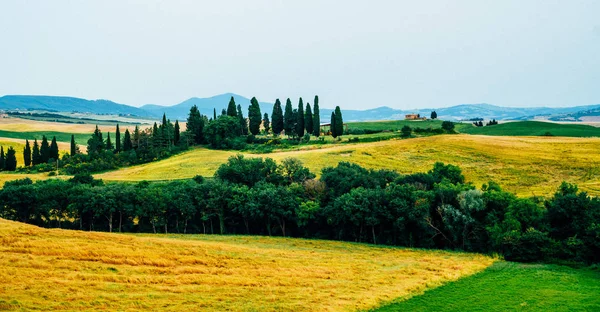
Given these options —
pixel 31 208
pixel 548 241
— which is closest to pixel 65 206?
pixel 31 208

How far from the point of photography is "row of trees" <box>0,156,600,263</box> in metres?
47.1

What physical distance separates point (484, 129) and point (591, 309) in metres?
128

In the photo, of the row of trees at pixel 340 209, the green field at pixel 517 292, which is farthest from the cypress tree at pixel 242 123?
the green field at pixel 517 292

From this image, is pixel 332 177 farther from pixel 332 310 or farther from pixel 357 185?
pixel 332 310

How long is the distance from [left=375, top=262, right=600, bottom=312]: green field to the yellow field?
3485 cm

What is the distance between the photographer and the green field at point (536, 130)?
12606 centimetres

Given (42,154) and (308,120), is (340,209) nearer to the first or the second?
(308,120)

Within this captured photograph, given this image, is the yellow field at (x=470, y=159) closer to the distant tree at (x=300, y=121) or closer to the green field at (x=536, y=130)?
the distant tree at (x=300, y=121)

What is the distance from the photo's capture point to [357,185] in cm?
6600

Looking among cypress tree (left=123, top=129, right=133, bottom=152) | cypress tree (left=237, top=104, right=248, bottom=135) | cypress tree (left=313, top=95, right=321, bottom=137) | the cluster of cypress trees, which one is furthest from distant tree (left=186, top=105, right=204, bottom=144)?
the cluster of cypress trees

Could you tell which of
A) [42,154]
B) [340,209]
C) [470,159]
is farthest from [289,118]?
[340,209]

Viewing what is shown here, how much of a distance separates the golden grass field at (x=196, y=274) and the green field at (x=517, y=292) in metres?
1.38

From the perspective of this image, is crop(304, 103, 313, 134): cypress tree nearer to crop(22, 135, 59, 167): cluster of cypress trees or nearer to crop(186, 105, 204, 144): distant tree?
crop(186, 105, 204, 144): distant tree

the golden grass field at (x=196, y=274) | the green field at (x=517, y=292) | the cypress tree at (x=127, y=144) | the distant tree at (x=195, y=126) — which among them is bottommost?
the green field at (x=517, y=292)
